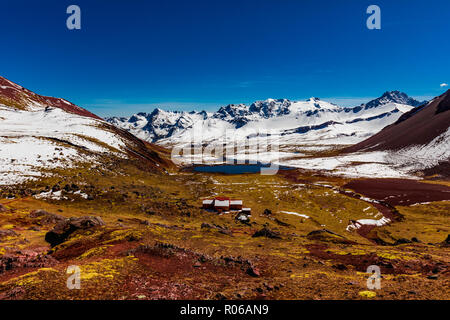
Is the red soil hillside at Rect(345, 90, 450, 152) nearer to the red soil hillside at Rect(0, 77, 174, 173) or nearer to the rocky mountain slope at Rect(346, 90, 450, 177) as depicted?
the rocky mountain slope at Rect(346, 90, 450, 177)

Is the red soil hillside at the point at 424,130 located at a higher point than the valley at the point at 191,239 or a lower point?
higher

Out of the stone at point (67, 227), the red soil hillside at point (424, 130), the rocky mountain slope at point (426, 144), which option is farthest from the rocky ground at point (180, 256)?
the red soil hillside at point (424, 130)

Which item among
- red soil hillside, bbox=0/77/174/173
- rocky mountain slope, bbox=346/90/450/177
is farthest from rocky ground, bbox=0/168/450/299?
rocky mountain slope, bbox=346/90/450/177

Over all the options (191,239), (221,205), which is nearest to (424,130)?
(221,205)

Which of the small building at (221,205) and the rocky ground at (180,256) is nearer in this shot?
the rocky ground at (180,256)

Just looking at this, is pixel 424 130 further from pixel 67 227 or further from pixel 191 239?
pixel 67 227

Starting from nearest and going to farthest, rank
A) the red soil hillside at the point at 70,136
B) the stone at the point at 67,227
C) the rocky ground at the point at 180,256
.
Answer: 1. the rocky ground at the point at 180,256
2. the stone at the point at 67,227
3. the red soil hillside at the point at 70,136

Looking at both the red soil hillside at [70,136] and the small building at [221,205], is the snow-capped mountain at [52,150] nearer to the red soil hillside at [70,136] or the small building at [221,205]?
the red soil hillside at [70,136]

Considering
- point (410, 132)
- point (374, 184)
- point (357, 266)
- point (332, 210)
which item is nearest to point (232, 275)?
point (357, 266)

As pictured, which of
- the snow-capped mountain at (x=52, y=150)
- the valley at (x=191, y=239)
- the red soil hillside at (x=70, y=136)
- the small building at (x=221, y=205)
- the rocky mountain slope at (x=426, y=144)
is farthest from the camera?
the rocky mountain slope at (x=426, y=144)

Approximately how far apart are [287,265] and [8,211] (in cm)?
3609
